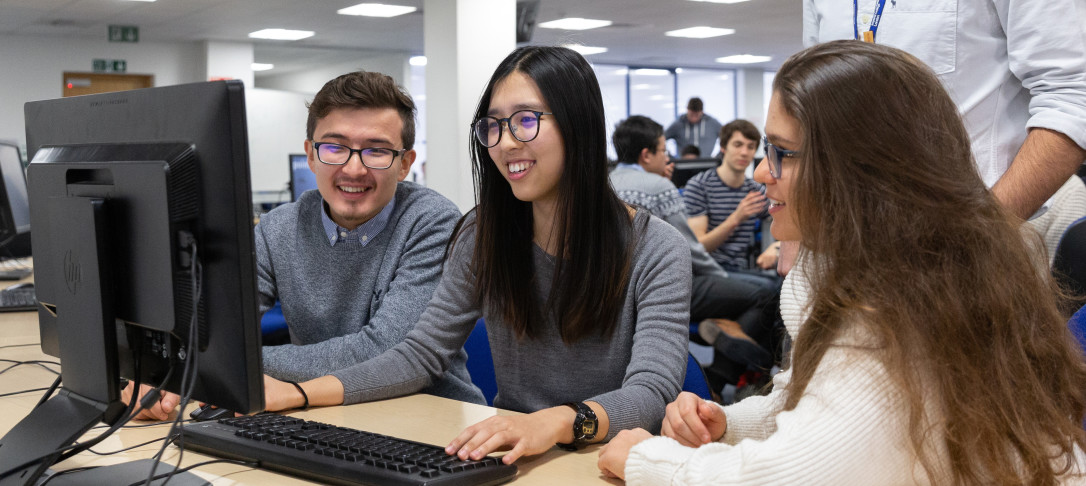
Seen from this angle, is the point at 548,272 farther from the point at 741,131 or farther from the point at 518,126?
the point at 741,131

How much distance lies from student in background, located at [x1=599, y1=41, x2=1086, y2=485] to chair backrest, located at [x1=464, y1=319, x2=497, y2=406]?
87cm

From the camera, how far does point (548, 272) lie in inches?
63.7

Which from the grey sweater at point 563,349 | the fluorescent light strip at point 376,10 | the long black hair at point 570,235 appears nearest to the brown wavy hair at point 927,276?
the grey sweater at point 563,349

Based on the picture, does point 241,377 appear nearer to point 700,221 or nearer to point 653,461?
point 653,461

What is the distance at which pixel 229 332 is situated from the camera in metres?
1.01

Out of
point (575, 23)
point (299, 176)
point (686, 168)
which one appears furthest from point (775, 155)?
point (575, 23)

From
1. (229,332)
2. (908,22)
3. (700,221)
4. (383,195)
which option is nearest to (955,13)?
(908,22)

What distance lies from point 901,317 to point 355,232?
1310mm

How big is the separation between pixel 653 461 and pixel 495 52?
215 inches

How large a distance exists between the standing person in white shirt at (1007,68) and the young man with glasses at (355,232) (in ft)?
2.96

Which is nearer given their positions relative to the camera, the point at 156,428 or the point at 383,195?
the point at 156,428

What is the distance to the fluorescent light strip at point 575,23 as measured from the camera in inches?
380

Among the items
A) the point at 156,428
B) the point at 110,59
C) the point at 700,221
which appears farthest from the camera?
the point at 110,59

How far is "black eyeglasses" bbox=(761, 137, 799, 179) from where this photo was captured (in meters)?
1.01
